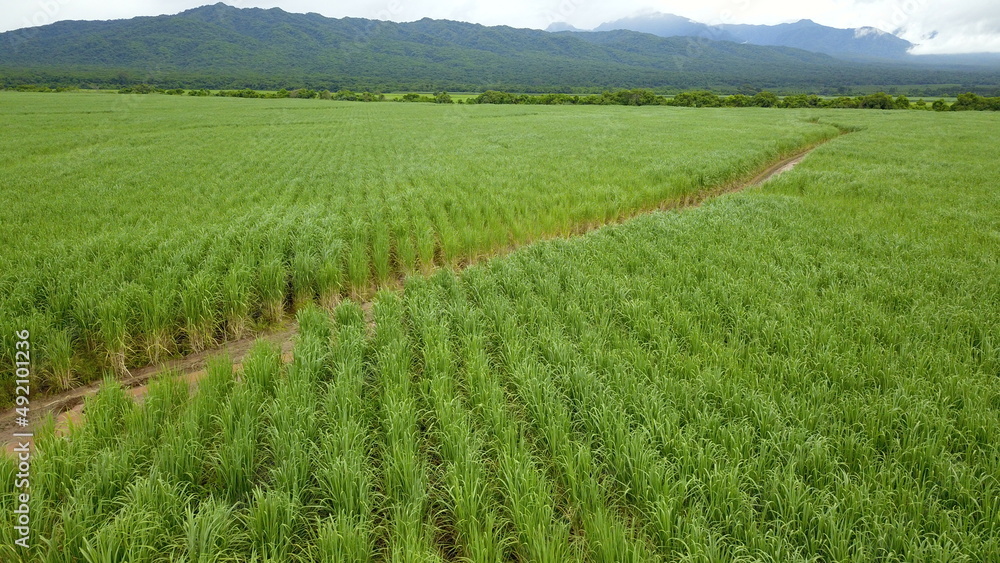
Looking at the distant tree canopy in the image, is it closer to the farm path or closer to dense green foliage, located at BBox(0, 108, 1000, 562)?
dense green foliage, located at BBox(0, 108, 1000, 562)

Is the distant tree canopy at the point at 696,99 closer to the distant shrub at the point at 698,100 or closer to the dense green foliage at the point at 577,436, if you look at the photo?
the distant shrub at the point at 698,100

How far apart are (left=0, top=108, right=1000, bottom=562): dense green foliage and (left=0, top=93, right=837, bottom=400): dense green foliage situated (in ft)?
5.98

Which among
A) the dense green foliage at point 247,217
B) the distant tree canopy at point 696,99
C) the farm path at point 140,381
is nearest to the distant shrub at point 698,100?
the distant tree canopy at point 696,99

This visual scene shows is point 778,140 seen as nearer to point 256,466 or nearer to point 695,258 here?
point 695,258

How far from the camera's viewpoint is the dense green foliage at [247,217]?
562 cm

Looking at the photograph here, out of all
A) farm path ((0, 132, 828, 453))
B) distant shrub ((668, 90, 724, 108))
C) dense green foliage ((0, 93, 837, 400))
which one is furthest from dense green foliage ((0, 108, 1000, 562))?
distant shrub ((668, 90, 724, 108))

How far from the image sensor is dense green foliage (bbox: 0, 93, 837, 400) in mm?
5617

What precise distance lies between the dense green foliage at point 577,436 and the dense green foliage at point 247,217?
5.98ft

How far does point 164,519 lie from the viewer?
8.55ft

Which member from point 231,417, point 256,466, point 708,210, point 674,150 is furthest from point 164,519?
point 674,150

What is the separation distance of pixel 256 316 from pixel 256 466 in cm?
429

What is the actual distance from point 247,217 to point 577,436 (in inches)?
326

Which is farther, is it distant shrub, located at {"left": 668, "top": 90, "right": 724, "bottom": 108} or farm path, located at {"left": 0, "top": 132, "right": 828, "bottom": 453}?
distant shrub, located at {"left": 668, "top": 90, "right": 724, "bottom": 108}

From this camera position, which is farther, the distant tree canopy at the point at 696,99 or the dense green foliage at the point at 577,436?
the distant tree canopy at the point at 696,99
